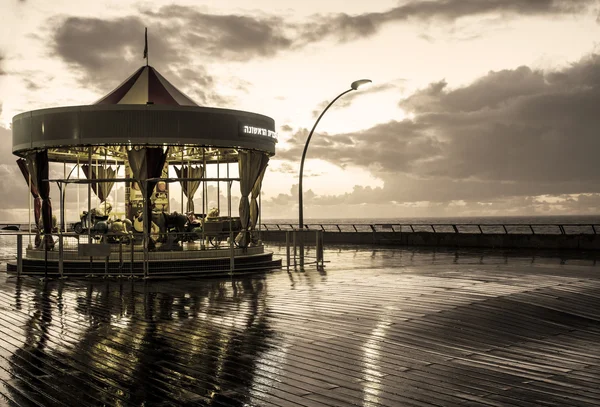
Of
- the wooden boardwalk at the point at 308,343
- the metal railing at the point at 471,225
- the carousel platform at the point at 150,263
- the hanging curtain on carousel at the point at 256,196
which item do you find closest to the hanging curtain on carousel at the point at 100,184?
the carousel platform at the point at 150,263

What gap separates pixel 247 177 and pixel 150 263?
17.3ft

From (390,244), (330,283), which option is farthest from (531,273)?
(390,244)

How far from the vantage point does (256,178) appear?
75.9ft

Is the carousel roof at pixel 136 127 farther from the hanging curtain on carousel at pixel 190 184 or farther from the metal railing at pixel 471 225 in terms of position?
the hanging curtain on carousel at pixel 190 184

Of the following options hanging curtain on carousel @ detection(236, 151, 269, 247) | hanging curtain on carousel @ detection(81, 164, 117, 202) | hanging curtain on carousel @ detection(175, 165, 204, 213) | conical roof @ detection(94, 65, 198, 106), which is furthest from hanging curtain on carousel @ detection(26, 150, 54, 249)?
hanging curtain on carousel @ detection(175, 165, 204, 213)

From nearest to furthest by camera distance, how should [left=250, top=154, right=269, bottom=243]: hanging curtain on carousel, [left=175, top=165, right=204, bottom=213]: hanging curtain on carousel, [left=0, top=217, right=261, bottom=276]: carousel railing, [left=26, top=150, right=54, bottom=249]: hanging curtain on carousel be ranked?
[left=0, top=217, right=261, bottom=276]: carousel railing, [left=26, top=150, right=54, bottom=249]: hanging curtain on carousel, [left=250, top=154, right=269, bottom=243]: hanging curtain on carousel, [left=175, top=165, right=204, bottom=213]: hanging curtain on carousel

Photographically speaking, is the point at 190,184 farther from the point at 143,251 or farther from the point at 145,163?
the point at 143,251

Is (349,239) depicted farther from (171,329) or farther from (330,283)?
(171,329)

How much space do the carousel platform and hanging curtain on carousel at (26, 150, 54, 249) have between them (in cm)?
122

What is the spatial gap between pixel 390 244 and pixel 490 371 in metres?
30.0

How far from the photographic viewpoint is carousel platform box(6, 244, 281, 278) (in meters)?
18.6

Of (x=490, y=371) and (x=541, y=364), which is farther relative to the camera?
(x=541, y=364)

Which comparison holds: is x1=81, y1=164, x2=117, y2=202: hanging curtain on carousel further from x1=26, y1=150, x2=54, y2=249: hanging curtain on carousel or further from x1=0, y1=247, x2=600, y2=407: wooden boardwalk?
x1=0, y1=247, x2=600, y2=407: wooden boardwalk

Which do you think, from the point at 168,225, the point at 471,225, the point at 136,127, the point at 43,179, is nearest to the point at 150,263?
the point at 168,225
